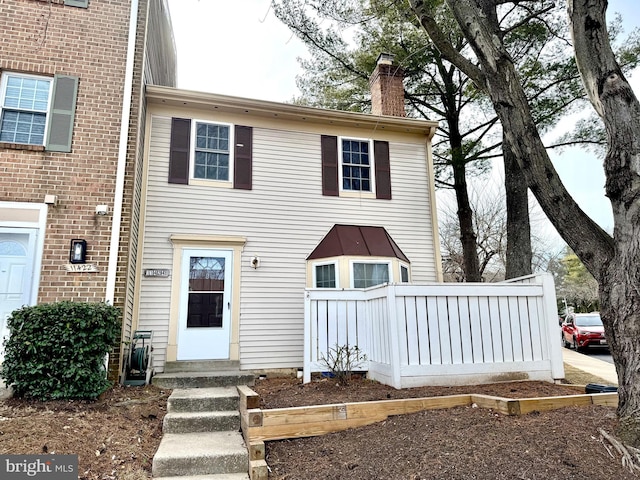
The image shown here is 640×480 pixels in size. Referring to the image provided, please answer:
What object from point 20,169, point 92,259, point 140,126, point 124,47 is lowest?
point 92,259

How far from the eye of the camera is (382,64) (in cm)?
962

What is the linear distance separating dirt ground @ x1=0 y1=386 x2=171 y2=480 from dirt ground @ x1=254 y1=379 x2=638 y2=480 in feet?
4.08

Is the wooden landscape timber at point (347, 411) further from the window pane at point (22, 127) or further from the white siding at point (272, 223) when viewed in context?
the window pane at point (22, 127)

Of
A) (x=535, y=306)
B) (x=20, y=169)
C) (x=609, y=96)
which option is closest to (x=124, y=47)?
(x=20, y=169)

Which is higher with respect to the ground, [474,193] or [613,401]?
[474,193]

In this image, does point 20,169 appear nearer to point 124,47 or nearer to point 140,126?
point 140,126

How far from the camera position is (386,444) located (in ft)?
11.0

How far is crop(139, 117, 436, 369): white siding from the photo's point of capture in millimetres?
7285

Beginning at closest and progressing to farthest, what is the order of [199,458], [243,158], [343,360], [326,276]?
[199,458]
[343,360]
[326,276]
[243,158]

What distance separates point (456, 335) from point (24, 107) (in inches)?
287

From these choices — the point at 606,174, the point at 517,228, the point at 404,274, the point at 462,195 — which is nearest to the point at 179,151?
the point at 404,274

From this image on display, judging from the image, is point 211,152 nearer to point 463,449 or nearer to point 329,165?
point 329,165

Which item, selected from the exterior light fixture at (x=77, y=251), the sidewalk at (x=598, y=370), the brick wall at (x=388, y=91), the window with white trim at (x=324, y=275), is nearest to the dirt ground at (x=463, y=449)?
the window with white trim at (x=324, y=275)

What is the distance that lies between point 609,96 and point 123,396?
6.03 m
